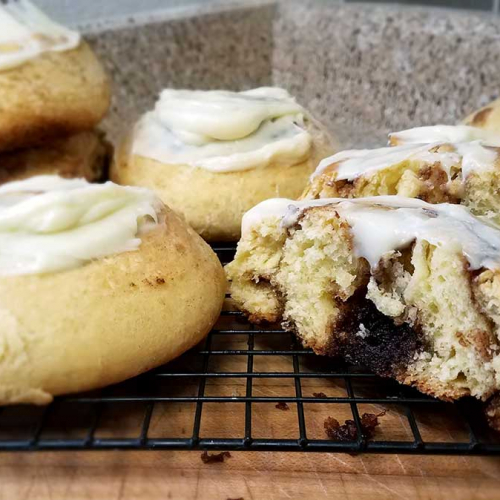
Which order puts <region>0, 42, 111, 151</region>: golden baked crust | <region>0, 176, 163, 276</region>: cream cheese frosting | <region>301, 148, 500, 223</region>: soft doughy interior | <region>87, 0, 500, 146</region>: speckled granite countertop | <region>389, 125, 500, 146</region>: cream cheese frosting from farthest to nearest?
<region>87, 0, 500, 146</region>: speckled granite countertop < <region>0, 42, 111, 151</region>: golden baked crust < <region>389, 125, 500, 146</region>: cream cheese frosting < <region>301, 148, 500, 223</region>: soft doughy interior < <region>0, 176, 163, 276</region>: cream cheese frosting

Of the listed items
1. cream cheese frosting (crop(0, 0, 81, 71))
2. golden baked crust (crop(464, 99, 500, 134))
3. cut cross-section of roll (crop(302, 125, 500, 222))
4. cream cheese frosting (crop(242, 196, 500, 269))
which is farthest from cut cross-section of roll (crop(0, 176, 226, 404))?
golden baked crust (crop(464, 99, 500, 134))

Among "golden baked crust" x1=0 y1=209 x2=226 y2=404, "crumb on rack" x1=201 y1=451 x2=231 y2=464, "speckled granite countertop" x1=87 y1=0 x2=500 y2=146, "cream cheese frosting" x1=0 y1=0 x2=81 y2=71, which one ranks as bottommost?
"speckled granite countertop" x1=87 y1=0 x2=500 y2=146

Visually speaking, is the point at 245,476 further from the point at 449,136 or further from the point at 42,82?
the point at 42,82

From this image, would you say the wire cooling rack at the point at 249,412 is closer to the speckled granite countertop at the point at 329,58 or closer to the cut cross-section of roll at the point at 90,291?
the cut cross-section of roll at the point at 90,291

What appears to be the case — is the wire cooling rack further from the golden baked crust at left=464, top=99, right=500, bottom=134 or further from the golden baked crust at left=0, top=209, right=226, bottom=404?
the golden baked crust at left=464, top=99, right=500, bottom=134

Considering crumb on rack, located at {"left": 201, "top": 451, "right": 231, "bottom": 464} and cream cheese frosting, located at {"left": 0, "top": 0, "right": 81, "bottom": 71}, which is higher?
cream cheese frosting, located at {"left": 0, "top": 0, "right": 81, "bottom": 71}

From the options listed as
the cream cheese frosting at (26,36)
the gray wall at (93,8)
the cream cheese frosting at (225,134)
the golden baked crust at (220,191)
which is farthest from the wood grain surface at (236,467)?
the gray wall at (93,8)

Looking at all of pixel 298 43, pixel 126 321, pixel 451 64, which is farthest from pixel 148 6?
pixel 126 321
